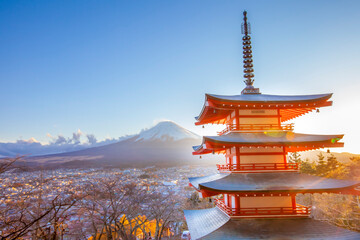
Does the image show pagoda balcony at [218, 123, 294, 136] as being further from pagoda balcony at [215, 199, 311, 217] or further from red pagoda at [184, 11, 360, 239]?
pagoda balcony at [215, 199, 311, 217]

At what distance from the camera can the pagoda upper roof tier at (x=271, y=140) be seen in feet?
34.4

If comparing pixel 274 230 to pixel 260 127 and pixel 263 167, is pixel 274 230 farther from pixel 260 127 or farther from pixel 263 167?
pixel 260 127

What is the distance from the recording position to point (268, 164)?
37.7 ft

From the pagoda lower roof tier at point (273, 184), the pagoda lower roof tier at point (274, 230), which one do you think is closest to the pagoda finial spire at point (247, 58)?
the pagoda lower roof tier at point (273, 184)

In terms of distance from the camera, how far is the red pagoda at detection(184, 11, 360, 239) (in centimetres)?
968

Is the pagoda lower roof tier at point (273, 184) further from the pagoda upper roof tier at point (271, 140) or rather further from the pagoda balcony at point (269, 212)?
the pagoda upper roof tier at point (271, 140)

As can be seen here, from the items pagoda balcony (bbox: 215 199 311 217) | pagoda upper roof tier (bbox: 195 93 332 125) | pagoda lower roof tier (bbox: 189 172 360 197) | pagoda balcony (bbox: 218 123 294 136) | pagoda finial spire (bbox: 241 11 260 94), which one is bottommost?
pagoda balcony (bbox: 215 199 311 217)

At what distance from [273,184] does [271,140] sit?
2027mm

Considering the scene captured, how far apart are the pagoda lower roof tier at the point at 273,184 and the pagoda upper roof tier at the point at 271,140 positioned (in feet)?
5.11

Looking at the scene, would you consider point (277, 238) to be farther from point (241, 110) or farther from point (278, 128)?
point (241, 110)

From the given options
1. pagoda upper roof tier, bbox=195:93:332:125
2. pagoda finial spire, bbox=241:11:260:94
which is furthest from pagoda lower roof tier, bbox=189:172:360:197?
pagoda finial spire, bbox=241:11:260:94

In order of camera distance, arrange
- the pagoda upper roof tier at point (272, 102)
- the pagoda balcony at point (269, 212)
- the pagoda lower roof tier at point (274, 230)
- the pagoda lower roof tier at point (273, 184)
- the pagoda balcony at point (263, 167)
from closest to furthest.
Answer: the pagoda lower roof tier at point (274, 230), the pagoda lower roof tier at point (273, 184), the pagoda balcony at point (269, 212), the pagoda upper roof tier at point (272, 102), the pagoda balcony at point (263, 167)

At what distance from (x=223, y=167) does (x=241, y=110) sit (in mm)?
3363

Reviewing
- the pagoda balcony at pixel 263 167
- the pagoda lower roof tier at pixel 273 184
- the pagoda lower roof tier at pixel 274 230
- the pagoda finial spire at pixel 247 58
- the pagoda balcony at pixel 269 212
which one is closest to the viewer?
the pagoda lower roof tier at pixel 274 230
